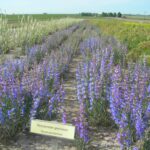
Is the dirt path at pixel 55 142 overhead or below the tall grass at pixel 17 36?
below

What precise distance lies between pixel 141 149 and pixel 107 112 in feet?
5.64

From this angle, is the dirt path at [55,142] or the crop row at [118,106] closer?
the crop row at [118,106]

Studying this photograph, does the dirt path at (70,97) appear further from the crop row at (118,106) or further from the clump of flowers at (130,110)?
the clump of flowers at (130,110)

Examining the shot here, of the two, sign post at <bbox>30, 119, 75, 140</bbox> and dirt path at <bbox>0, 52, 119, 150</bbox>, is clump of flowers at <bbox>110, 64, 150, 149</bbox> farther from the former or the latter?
sign post at <bbox>30, 119, 75, 140</bbox>

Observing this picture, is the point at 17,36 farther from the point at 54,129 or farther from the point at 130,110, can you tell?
the point at 130,110

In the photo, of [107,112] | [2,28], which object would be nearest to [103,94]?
[107,112]

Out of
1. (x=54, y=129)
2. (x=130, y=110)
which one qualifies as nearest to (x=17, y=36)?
(x=54, y=129)

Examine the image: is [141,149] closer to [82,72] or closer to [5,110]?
[5,110]

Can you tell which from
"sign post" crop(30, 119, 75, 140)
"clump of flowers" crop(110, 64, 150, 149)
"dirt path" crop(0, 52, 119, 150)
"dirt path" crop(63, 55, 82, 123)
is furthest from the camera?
"dirt path" crop(63, 55, 82, 123)

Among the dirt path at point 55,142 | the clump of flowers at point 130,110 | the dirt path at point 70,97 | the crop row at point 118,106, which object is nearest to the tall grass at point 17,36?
the dirt path at point 70,97

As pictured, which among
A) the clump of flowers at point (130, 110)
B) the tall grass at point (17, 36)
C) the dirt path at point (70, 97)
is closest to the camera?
the clump of flowers at point (130, 110)

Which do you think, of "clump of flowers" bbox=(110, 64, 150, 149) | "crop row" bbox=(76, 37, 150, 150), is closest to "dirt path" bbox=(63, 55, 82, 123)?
"crop row" bbox=(76, 37, 150, 150)

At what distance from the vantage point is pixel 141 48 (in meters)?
12.5

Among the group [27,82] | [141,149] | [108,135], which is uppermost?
[27,82]
